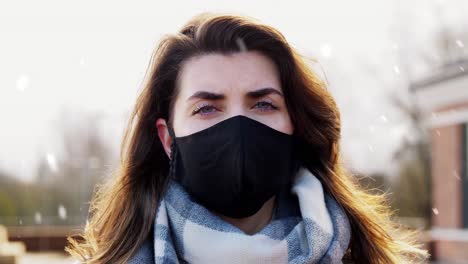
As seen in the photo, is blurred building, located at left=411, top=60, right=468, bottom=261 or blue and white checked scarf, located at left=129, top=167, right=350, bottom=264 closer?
blue and white checked scarf, located at left=129, top=167, right=350, bottom=264

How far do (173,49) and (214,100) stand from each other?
32cm

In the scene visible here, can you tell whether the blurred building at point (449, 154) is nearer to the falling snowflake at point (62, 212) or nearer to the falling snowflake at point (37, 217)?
the falling snowflake at point (62, 212)

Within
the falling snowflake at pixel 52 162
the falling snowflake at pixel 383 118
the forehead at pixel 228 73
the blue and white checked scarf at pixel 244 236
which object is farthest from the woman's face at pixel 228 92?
the falling snowflake at pixel 52 162

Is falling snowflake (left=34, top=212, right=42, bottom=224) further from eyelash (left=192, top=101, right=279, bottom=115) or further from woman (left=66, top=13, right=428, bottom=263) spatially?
eyelash (left=192, top=101, right=279, bottom=115)

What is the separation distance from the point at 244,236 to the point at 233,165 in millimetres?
239

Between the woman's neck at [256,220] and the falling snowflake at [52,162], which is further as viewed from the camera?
the falling snowflake at [52,162]

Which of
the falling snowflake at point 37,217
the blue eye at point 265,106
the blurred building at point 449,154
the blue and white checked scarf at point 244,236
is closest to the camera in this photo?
the blue and white checked scarf at point 244,236

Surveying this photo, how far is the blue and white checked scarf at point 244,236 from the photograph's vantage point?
8.29 feet

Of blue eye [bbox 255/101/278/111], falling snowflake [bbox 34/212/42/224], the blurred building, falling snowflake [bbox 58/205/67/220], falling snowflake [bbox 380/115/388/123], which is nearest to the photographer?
blue eye [bbox 255/101/278/111]

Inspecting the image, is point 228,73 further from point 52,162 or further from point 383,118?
point 52,162

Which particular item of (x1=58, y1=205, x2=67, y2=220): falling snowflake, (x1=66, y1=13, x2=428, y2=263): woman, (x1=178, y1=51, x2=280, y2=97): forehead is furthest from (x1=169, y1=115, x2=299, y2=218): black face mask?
(x1=58, y1=205, x2=67, y2=220): falling snowflake

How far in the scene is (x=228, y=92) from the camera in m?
2.56

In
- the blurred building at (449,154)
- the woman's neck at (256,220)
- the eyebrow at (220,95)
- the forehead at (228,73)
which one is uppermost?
the forehead at (228,73)

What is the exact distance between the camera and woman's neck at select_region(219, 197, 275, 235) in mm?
2703
